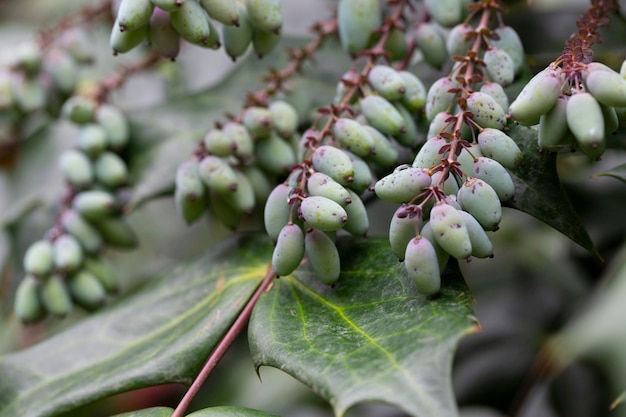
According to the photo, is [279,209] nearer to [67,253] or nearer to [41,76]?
[67,253]

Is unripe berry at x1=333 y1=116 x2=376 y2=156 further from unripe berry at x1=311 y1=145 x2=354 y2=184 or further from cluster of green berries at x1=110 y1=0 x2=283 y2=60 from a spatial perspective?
cluster of green berries at x1=110 y1=0 x2=283 y2=60

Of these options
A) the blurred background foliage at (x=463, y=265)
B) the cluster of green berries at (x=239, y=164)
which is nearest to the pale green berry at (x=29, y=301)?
the blurred background foliage at (x=463, y=265)

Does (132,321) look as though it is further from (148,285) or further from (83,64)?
(83,64)

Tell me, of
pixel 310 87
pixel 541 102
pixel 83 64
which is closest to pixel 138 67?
pixel 83 64

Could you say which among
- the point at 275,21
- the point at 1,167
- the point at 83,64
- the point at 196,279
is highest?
the point at 275,21

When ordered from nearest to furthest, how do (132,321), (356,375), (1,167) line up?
(356,375) < (132,321) < (1,167)

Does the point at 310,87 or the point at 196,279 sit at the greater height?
the point at 310,87
